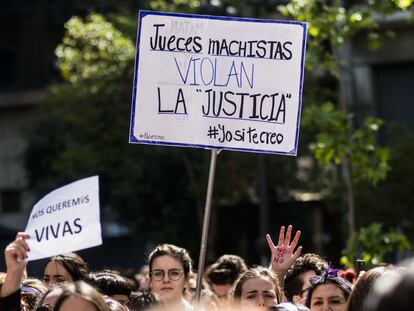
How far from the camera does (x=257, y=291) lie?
6328 mm

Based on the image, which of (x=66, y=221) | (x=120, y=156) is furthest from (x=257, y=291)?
(x=120, y=156)

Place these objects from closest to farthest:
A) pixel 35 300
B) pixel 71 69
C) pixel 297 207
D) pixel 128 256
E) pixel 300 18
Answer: pixel 35 300, pixel 300 18, pixel 71 69, pixel 297 207, pixel 128 256

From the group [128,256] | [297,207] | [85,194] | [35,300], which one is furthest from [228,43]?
[128,256]

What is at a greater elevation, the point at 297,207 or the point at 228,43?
the point at 228,43

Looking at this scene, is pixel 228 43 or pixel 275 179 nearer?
pixel 228 43

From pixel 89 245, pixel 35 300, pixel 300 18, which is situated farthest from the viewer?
pixel 300 18

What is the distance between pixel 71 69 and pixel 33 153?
413cm

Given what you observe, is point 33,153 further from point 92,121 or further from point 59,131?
point 92,121

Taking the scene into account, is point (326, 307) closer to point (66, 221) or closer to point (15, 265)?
point (15, 265)

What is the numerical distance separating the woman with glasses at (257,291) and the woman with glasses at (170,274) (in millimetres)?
605

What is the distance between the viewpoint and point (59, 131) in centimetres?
2138

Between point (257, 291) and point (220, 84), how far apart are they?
120 cm

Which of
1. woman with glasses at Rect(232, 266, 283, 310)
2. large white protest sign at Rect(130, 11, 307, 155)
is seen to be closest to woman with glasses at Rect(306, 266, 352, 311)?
woman with glasses at Rect(232, 266, 283, 310)

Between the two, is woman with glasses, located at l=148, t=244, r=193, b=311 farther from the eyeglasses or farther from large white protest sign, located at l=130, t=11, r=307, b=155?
large white protest sign, located at l=130, t=11, r=307, b=155
